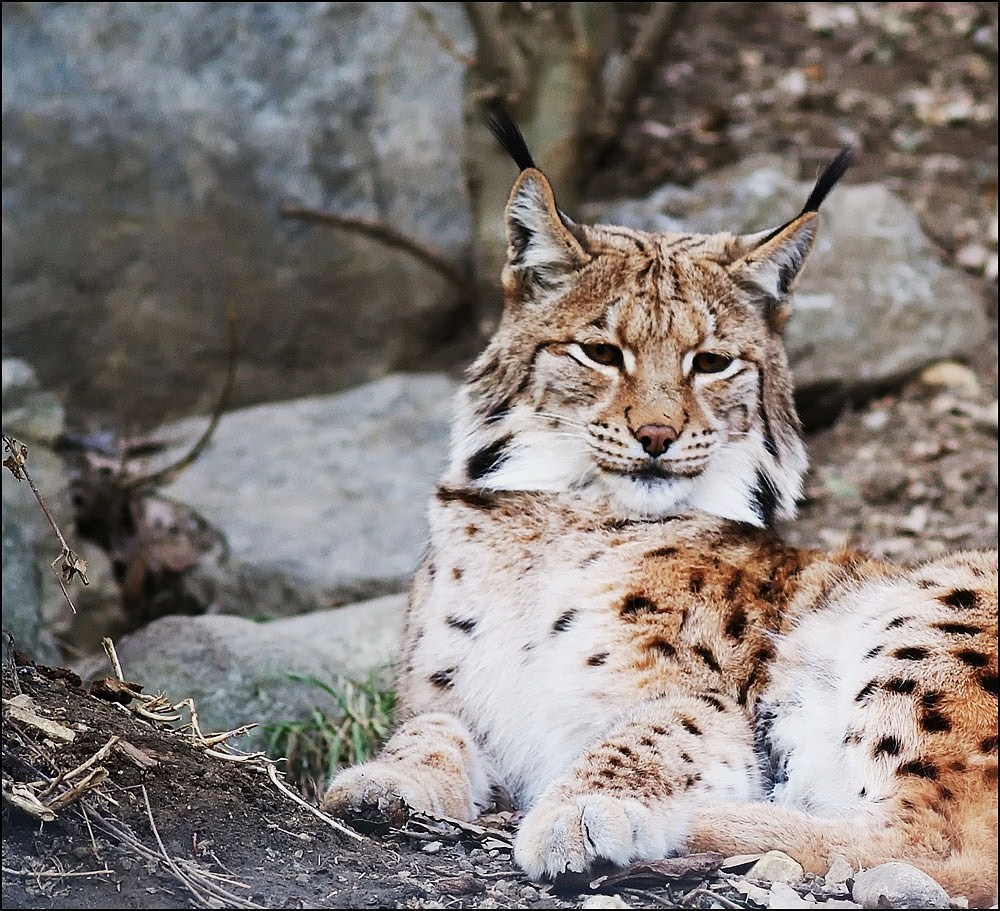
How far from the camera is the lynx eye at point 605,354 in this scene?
13.8 ft

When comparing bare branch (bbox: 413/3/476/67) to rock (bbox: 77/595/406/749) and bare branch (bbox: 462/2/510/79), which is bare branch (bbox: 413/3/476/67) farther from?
rock (bbox: 77/595/406/749)

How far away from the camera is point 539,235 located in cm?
434

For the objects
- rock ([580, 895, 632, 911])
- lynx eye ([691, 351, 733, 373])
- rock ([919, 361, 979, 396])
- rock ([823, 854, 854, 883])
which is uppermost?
rock ([919, 361, 979, 396])

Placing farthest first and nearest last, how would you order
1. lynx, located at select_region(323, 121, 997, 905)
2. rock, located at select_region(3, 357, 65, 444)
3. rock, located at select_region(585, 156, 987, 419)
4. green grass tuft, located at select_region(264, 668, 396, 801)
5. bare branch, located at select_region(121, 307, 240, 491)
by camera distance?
rock, located at select_region(585, 156, 987, 419) < bare branch, located at select_region(121, 307, 240, 491) < rock, located at select_region(3, 357, 65, 444) < green grass tuft, located at select_region(264, 668, 396, 801) < lynx, located at select_region(323, 121, 997, 905)

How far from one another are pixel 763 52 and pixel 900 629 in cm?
687

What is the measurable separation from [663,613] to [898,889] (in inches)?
44.9

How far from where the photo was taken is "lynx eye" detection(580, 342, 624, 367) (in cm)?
421

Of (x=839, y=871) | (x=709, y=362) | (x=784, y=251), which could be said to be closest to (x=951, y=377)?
(x=784, y=251)

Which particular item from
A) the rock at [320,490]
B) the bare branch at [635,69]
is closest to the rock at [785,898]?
the rock at [320,490]

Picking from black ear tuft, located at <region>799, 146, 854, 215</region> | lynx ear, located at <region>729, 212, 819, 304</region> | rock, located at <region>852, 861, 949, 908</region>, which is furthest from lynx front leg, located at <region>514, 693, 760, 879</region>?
black ear tuft, located at <region>799, 146, 854, 215</region>

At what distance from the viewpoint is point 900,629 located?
3.77m

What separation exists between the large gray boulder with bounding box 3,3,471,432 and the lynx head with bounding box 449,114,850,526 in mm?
3408

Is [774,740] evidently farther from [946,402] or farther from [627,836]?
[946,402]

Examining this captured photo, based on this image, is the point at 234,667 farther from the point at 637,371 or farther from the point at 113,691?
the point at 637,371
